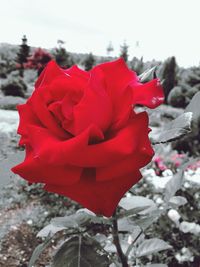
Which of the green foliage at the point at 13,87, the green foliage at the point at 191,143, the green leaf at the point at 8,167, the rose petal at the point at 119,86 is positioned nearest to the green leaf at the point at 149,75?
the rose petal at the point at 119,86

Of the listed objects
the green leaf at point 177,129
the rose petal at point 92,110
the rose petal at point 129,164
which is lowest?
the rose petal at point 129,164

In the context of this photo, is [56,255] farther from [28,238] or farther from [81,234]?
[28,238]

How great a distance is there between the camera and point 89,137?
1.23 ft

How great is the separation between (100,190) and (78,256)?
3.9 inches

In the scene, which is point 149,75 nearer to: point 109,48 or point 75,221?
point 75,221

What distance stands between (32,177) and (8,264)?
194 centimetres

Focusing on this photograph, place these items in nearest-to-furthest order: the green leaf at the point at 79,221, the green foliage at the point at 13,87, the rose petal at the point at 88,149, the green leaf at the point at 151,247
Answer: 1. the rose petal at the point at 88,149
2. the green leaf at the point at 79,221
3. the green leaf at the point at 151,247
4. the green foliage at the point at 13,87

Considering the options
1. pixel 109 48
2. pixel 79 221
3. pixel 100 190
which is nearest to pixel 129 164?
pixel 100 190

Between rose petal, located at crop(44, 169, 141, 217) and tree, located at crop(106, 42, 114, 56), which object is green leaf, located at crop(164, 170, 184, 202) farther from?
tree, located at crop(106, 42, 114, 56)

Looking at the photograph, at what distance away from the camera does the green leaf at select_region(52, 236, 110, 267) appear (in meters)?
0.43

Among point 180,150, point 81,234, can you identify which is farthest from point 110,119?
point 180,150

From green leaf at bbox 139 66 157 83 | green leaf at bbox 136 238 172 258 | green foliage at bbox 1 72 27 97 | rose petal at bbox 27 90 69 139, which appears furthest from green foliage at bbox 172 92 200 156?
green foliage at bbox 1 72 27 97

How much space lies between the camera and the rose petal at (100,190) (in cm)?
37

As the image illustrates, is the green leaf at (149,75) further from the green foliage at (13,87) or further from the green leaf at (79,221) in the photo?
the green foliage at (13,87)
